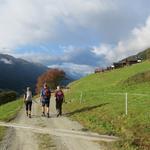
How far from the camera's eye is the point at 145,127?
23.2m

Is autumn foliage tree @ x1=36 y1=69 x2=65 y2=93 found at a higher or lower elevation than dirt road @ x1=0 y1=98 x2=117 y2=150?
higher

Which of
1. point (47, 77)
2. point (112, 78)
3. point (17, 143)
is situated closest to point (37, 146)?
point (17, 143)

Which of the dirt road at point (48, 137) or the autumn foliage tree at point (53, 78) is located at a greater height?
the autumn foliage tree at point (53, 78)

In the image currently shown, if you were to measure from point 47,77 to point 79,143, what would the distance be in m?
126

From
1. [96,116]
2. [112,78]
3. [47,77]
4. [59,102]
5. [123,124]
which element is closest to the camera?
[123,124]

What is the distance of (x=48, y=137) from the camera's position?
22516 millimetres

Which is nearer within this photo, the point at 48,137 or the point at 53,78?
the point at 48,137

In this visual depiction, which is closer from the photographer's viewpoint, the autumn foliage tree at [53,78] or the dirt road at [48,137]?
the dirt road at [48,137]

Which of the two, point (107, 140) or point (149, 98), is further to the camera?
point (149, 98)

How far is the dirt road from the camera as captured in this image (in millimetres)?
19922

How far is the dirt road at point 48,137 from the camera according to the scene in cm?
1992

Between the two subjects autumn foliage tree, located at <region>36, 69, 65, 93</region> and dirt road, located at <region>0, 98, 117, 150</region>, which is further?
autumn foliage tree, located at <region>36, 69, 65, 93</region>

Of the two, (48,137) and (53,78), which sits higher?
(53,78)

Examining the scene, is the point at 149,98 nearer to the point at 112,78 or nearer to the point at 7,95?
the point at 112,78
